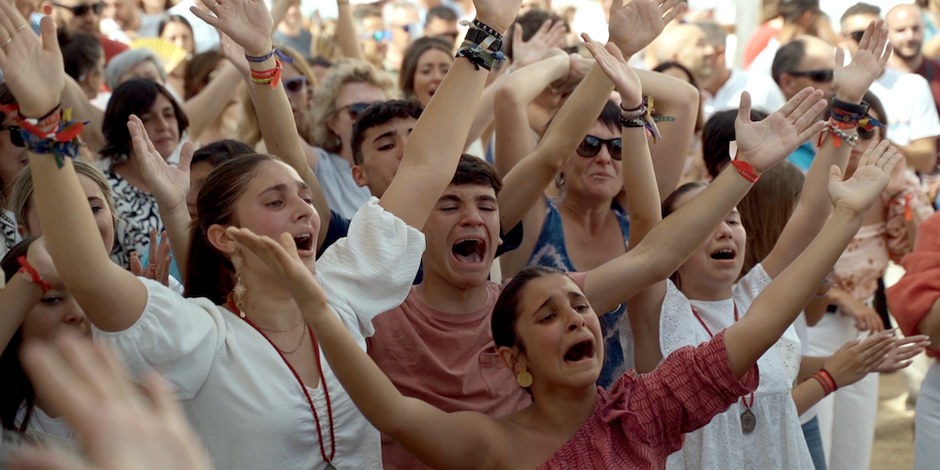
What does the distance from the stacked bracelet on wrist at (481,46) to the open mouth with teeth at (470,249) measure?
51 cm

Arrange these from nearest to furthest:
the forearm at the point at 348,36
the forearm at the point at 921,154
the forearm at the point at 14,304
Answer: the forearm at the point at 14,304
the forearm at the point at 348,36
the forearm at the point at 921,154

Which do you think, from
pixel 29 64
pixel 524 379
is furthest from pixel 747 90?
pixel 29 64

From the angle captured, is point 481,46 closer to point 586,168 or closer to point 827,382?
point 586,168

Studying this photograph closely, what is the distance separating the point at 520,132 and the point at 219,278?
1267 millimetres

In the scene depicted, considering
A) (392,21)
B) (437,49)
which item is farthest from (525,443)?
(392,21)

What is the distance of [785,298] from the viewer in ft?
7.50

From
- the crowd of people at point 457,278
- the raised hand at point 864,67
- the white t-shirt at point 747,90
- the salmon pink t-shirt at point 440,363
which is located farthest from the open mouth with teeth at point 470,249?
the white t-shirt at point 747,90

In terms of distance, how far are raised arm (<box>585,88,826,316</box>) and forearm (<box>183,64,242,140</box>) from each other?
283 centimetres

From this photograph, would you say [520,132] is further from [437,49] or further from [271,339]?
[437,49]

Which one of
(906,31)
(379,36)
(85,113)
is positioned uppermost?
(906,31)

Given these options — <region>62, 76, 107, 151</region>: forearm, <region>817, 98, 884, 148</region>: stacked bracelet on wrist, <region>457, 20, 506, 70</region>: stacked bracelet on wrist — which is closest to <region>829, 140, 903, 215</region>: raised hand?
<region>817, 98, 884, 148</region>: stacked bracelet on wrist

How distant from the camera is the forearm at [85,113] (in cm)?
400

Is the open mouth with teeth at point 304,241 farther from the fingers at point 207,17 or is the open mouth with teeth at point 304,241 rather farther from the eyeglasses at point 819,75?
the eyeglasses at point 819,75

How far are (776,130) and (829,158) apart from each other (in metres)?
0.51
